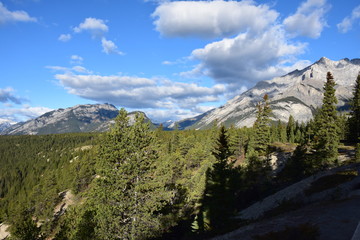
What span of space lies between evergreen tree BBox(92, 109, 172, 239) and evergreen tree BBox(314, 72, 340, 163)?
30694 mm

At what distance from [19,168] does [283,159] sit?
671 ft

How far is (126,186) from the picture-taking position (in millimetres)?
21609

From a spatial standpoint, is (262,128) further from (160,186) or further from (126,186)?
(126,186)

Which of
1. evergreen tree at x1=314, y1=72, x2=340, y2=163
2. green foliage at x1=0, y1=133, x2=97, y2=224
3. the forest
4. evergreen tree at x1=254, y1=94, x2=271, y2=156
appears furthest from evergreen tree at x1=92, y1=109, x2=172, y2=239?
green foliage at x1=0, y1=133, x2=97, y2=224

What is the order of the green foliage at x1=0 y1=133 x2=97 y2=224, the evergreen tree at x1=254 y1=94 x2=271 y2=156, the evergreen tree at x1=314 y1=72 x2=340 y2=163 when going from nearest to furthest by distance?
the evergreen tree at x1=314 y1=72 x2=340 y2=163 < the evergreen tree at x1=254 y1=94 x2=271 y2=156 < the green foliage at x1=0 y1=133 x2=97 y2=224

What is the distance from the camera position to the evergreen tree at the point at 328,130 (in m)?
37.8

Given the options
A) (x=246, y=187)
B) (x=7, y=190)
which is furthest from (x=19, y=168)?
(x=246, y=187)

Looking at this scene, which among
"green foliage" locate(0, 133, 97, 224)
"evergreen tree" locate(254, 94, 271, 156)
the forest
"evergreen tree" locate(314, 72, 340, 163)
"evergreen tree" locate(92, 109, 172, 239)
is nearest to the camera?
"evergreen tree" locate(92, 109, 172, 239)

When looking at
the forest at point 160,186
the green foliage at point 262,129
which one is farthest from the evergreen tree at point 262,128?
the forest at point 160,186

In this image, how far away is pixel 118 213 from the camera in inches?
810

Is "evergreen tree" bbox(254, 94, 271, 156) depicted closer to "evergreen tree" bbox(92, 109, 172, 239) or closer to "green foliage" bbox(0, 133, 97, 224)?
"evergreen tree" bbox(92, 109, 172, 239)

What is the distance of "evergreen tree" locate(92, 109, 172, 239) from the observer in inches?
796

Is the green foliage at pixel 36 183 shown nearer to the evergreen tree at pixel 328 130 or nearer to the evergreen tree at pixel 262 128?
the evergreen tree at pixel 262 128

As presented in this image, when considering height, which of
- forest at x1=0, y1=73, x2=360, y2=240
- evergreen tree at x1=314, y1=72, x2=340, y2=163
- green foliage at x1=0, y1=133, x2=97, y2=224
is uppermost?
evergreen tree at x1=314, y1=72, x2=340, y2=163
